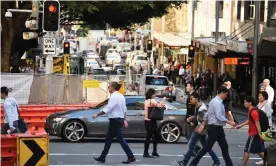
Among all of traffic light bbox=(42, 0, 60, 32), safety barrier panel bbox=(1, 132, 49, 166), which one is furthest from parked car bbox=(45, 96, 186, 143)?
safety barrier panel bbox=(1, 132, 49, 166)

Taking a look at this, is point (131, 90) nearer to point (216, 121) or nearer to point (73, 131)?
point (73, 131)

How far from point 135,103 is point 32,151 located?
25.3 ft

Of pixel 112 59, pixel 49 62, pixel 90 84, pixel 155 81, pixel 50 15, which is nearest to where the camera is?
pixel 50 15

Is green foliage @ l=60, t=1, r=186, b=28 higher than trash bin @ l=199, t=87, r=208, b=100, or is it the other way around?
green foliage @ l=60, t=1, r=186, b=28

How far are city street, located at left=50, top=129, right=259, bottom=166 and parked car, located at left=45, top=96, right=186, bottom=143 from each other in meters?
0.28

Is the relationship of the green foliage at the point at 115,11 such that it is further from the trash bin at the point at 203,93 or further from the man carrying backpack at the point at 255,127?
the man carrying backpack at the point at 255,127

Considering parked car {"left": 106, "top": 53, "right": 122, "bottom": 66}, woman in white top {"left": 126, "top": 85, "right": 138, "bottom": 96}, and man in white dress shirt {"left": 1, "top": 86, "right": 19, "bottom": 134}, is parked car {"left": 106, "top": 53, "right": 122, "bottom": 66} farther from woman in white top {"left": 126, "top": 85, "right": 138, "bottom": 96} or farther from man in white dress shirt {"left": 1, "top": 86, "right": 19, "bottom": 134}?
man in white dress shirt {"left": 1, "top": 86, "right": 19, "bottom": 134}

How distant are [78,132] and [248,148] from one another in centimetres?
642

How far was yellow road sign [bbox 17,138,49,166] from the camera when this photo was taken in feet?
39.9

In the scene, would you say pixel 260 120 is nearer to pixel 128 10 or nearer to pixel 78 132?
pixel 78 132

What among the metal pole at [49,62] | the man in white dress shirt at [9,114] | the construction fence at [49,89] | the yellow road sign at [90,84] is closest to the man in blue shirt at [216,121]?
the man in white dress shirt at [9,114]

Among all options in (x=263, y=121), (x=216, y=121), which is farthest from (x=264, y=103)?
(x=216, y=121)

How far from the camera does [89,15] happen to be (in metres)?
41.0

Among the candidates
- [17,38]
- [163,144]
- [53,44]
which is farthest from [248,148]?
[17,38]
